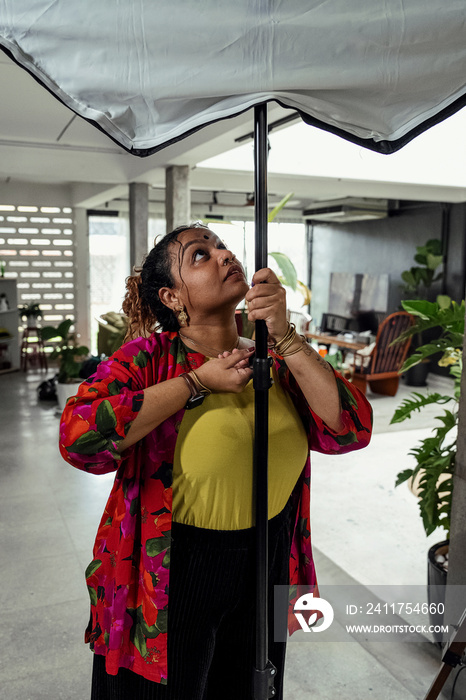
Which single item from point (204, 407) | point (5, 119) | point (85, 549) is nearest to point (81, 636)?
point (85, 549)

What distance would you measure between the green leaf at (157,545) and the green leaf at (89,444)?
24 cm

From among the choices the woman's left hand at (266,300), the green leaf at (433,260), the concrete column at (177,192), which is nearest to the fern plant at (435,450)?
the woman's left hand at (266,300)

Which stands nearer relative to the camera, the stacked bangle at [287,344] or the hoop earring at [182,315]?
the stacked bangle at [287,344]

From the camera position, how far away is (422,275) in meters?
9.55

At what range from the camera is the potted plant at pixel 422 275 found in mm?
9320

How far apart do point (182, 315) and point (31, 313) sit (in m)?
8.46

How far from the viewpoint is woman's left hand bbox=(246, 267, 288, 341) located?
980 mm

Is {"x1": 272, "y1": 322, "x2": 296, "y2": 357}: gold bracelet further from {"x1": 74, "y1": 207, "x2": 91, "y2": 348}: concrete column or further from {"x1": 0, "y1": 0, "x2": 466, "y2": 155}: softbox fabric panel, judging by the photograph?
{"x1": 74, "y1": 207, "x2": 91, "y2": 348}: concrete column

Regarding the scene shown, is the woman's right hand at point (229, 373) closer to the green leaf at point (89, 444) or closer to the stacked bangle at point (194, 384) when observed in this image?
the stacked bangle at point (194, 384)

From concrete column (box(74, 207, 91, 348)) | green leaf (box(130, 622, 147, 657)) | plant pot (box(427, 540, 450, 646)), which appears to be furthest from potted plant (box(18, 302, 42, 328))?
green leaf (box(130, 622, 147, 657))

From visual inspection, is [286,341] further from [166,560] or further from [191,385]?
[166,560]

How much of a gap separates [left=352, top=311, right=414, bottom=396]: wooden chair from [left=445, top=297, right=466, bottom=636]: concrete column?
566cm

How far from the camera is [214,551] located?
1221 millimetres

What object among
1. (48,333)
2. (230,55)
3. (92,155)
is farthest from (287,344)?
(48,333)
